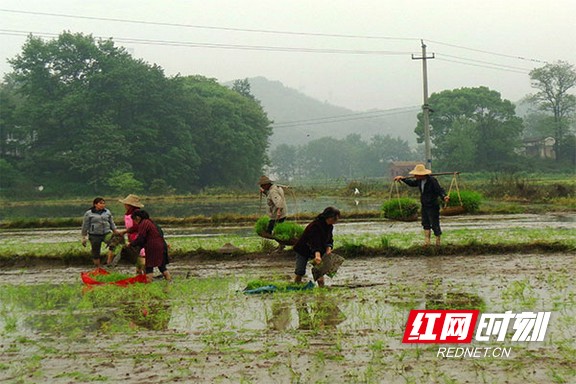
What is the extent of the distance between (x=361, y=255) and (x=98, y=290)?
A: 5933 mm

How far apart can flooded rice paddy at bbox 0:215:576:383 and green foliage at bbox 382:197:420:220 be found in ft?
23.1

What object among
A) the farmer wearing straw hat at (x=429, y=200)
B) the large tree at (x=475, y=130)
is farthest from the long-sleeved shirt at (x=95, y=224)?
the large tree at (x=475, y=130)

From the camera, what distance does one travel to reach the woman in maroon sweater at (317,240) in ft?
32.0

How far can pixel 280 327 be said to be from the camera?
24.0 feet

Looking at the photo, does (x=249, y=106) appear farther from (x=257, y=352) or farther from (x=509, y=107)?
(x=257, y=352)

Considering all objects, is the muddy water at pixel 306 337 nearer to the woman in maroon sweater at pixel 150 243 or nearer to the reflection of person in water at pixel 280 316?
the reflection of person in water at pixel 280 316

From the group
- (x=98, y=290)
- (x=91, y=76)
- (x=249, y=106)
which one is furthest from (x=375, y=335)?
(x=249, y=106)

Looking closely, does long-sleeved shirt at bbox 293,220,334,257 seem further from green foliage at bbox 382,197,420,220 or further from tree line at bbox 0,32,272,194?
tree line at bbox 0,32,272,194

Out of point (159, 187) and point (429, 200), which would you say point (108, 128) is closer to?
point (159, 187)

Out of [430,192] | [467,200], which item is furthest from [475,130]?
[430,192]

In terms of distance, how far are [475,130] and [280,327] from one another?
77170 millimetres

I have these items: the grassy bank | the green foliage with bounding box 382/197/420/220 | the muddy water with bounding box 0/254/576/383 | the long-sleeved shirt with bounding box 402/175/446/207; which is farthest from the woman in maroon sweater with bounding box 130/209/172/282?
the green foliage with bounding box 382/197/420/220

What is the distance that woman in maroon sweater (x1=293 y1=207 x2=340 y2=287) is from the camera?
974cm

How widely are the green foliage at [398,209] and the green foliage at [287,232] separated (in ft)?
20.2
